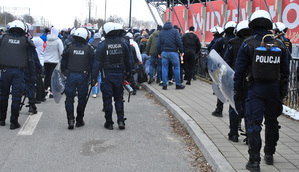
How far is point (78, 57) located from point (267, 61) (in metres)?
3.92

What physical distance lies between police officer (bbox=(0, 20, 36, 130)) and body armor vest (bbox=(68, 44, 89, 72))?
0.76 metres

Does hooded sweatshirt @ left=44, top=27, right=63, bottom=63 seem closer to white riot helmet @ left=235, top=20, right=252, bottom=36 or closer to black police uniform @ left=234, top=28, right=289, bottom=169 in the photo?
white riot helmet @ left=235, top=20, right=252, bottom=36

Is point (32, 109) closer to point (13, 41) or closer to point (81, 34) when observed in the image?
point (13, 41)

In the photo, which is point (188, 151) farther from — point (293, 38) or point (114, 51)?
point (293, 38)

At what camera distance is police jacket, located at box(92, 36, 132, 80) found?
7.18 m

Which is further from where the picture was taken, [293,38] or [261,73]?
[293,38]

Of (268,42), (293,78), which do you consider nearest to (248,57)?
(268,42)

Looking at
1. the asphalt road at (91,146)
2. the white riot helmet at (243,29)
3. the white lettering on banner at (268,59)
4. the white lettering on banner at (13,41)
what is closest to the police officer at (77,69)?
the asphalt road at (91,146)

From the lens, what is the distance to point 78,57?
7.41 metres

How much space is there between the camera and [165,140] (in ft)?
22.0

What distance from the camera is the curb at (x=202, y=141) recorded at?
16.1 ft

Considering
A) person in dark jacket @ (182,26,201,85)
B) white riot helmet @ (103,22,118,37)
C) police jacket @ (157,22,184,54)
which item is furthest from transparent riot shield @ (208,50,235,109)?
person in dark jacket @ (182,26,201,85)

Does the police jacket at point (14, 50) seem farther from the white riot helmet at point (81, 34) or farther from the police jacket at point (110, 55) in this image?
the police jacket at point (110, 55)

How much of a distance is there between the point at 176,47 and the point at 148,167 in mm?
7349
